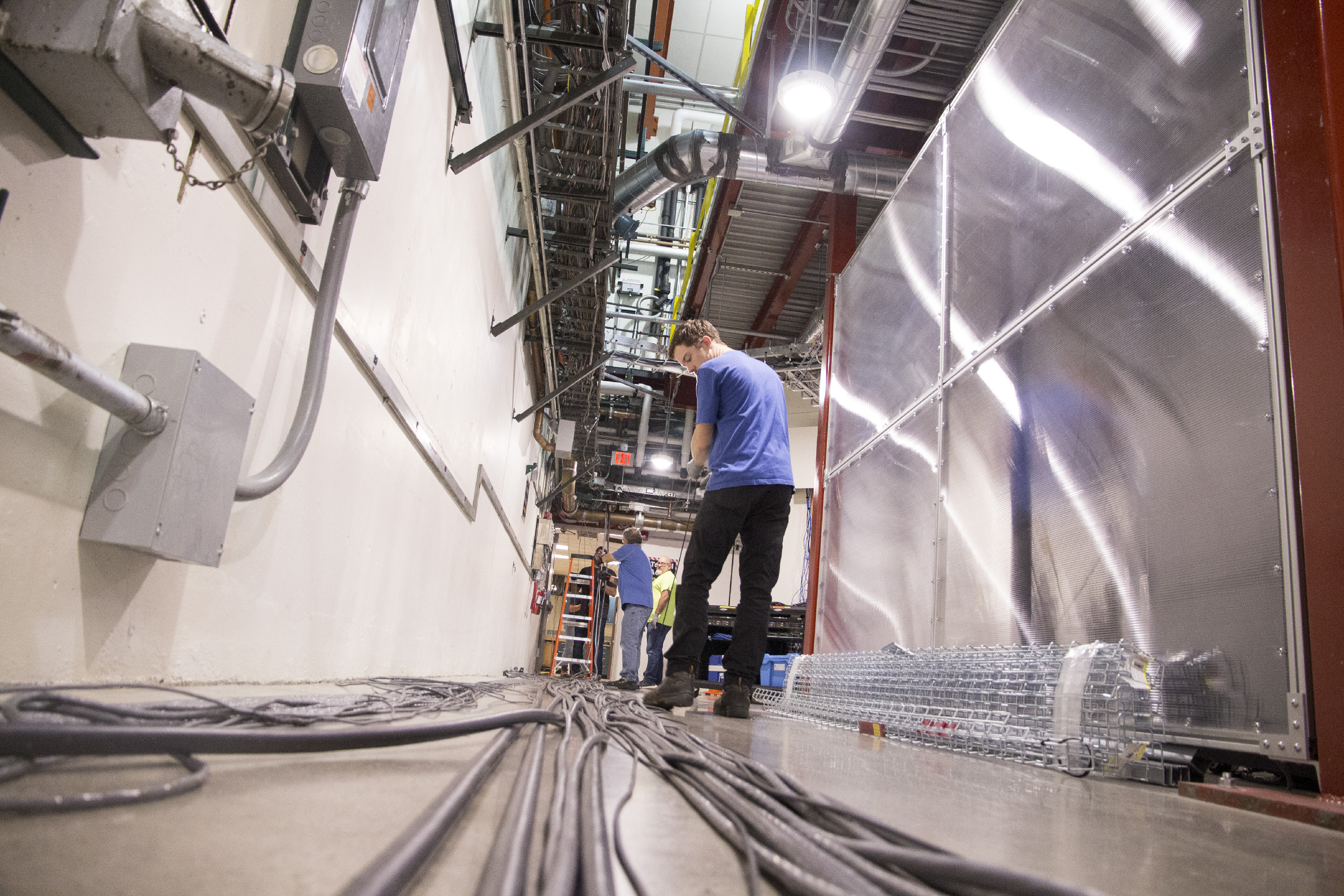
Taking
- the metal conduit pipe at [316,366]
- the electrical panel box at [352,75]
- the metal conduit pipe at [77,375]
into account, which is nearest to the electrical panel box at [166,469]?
the metal conduit pipe at [77,375]

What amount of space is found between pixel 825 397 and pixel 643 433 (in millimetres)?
6384

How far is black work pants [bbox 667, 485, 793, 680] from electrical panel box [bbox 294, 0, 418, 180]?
1.64 metres

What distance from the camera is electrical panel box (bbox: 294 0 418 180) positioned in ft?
4.80

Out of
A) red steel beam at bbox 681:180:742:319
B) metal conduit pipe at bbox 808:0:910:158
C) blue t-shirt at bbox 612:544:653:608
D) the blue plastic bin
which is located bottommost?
the blue plastic bin

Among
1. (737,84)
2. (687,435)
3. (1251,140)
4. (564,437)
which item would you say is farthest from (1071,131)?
(687,435)

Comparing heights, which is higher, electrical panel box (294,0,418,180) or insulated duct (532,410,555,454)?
insulated duct (532,410,555,454)

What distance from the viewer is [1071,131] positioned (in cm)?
223

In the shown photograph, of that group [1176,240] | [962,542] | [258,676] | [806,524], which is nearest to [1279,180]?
[1176,240]

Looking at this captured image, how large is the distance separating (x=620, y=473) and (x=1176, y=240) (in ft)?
33.1

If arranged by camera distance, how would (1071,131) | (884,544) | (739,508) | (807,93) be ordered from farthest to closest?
1. (807,93)
2. (884,544)
3. (739,508)
4. (1071,131)

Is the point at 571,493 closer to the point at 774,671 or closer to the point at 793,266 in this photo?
the point at 793,266

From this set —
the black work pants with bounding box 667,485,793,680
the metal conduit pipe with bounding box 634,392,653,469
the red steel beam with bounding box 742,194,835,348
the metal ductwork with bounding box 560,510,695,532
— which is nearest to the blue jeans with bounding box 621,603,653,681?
the red steel beam with bounding box 742,194,835,348

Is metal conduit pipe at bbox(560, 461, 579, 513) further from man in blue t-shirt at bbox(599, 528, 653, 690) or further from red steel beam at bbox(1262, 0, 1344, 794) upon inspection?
red steel beam at bbox(1262, 0, 1344, 794)

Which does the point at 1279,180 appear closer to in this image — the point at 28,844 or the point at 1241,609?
the point at 1241,609
